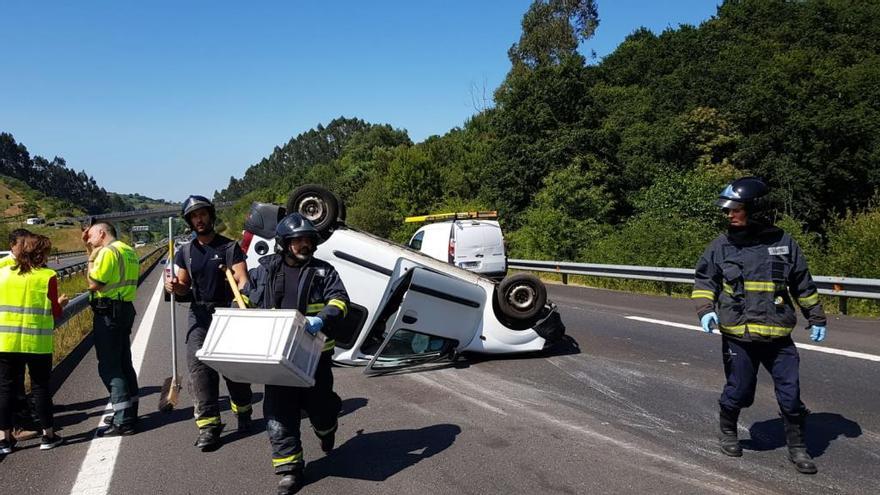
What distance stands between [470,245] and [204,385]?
39.1ft

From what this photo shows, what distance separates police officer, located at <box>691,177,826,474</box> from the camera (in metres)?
3.90

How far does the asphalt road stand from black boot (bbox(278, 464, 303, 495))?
0.25 ft

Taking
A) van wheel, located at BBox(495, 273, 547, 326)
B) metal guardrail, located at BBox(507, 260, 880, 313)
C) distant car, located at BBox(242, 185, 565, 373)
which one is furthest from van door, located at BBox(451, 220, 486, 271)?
van wheel, located at BBox(495, 273, 547, 326)

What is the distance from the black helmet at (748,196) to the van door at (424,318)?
3.00m

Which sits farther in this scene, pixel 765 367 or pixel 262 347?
pixel 765 367

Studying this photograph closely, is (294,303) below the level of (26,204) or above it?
below

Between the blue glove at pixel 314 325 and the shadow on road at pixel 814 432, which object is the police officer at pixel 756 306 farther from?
the blue glove at pixel 314 325

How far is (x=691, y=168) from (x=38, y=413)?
40064 millimetres

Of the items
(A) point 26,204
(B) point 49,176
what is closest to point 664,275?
(A) point 26,204

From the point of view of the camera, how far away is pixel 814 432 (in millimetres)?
4539

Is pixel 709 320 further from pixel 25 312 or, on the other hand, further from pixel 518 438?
pixel 25 312

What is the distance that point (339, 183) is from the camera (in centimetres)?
8156

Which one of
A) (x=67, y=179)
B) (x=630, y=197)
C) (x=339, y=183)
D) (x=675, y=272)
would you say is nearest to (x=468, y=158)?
(x=630, y=197)

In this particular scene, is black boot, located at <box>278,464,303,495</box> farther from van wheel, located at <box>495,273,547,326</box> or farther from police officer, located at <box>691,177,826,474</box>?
van wheel, located at <box>495,273,547,326</box>
